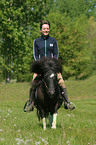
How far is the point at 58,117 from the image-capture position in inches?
420

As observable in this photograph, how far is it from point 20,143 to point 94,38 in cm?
5427

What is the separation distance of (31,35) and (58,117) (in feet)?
94.0

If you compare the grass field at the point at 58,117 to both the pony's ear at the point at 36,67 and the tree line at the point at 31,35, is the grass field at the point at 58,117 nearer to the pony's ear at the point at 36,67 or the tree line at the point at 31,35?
the pony's ear at the point at 36,67

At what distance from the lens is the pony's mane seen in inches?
285

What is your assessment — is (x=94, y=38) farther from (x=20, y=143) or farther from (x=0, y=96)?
(x=20, y=143)

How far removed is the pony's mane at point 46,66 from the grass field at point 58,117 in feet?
5.77

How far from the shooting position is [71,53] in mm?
41812

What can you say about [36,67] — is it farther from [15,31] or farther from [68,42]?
[68,42]

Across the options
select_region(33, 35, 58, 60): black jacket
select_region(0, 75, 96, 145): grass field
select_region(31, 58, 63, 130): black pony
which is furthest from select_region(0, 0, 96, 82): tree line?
select_region(31, 58, 63, 130): black pony

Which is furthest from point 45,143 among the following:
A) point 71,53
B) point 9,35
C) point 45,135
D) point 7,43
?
point 71,53

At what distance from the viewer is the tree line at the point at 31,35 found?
32219mm

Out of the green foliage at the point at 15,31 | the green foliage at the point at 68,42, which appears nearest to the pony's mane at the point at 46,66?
the green foliage at the point at 15,31

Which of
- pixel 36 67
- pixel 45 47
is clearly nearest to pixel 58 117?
pixel 45 47

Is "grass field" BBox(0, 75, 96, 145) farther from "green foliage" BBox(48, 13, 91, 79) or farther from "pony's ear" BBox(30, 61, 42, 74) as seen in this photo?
"green foliage" BBox(48, 13, 91, 79)
